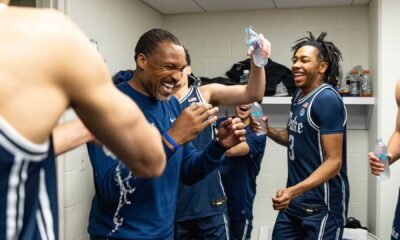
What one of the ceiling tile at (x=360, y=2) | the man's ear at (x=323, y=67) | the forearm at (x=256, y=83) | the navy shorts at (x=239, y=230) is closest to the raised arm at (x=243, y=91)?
the forearm at (x=256, y=83)

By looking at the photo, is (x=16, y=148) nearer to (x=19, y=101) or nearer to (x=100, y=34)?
(x=19, y=101)

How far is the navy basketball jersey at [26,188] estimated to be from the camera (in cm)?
70

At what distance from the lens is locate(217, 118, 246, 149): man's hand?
160cm

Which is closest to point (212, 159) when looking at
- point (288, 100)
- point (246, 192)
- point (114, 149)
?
point (114, 149)

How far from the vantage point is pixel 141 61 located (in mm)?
1757

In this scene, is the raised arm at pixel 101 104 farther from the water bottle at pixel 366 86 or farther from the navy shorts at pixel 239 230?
the water bottle at pixel 366 86

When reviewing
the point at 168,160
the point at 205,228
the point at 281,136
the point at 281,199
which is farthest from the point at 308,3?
the point at 168,160

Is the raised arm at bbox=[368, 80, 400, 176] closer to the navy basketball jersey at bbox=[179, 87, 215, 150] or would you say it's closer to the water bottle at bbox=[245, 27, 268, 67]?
the water bottle at bbox=[245, 27, 268, 67]

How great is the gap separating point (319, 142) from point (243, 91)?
54 centimetres

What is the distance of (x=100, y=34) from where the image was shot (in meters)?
3.16

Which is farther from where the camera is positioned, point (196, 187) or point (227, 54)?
point (227, 54)

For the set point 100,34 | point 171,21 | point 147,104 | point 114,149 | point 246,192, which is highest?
point 171,21

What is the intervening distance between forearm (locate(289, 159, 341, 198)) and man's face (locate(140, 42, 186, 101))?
1.02 meters

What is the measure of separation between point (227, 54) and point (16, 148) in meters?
3.74
